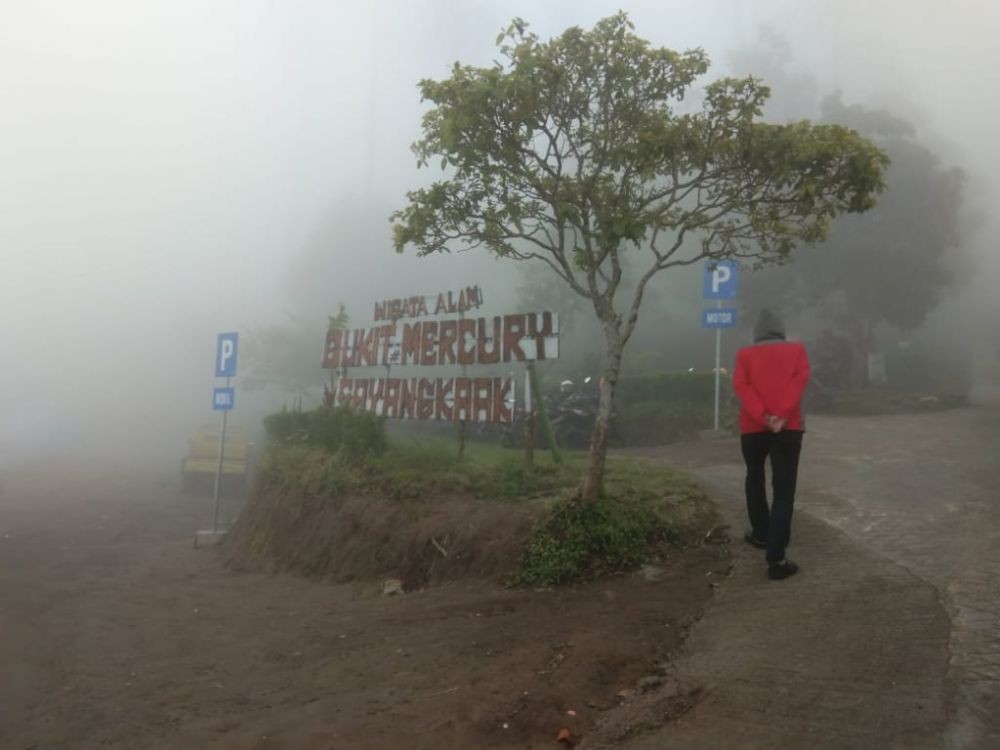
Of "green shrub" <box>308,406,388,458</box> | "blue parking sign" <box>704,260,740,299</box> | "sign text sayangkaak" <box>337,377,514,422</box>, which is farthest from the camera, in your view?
"blue parking sign" <box>704,260,740,299</box>

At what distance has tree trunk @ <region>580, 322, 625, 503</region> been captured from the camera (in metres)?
7.52

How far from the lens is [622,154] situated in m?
7.56

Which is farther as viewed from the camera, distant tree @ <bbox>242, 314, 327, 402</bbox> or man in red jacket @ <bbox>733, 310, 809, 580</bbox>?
distant tree @ <bbox>242, 314, 327, 402</bbox>

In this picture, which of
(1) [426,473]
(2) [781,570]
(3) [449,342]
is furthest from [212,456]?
(2) [781,570]

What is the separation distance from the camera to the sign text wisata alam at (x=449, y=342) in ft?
32.9

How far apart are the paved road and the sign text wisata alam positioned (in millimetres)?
2562

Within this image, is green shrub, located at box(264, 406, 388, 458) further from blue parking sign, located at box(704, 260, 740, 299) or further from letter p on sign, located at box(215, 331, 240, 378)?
blue parking sign, located at box(704, 260, 740, 299)

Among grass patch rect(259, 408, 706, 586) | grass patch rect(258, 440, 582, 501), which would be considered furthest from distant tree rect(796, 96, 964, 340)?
grass patch rect(258, 440, 582, 501)

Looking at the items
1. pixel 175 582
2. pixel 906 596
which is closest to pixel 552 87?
pixel 906 596

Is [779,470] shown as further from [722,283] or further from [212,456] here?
[212,456]

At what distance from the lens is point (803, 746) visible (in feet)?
12.5

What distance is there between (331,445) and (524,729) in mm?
7844

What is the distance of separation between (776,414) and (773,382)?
0.24 meters

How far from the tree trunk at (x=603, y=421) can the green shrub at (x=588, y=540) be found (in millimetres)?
127
